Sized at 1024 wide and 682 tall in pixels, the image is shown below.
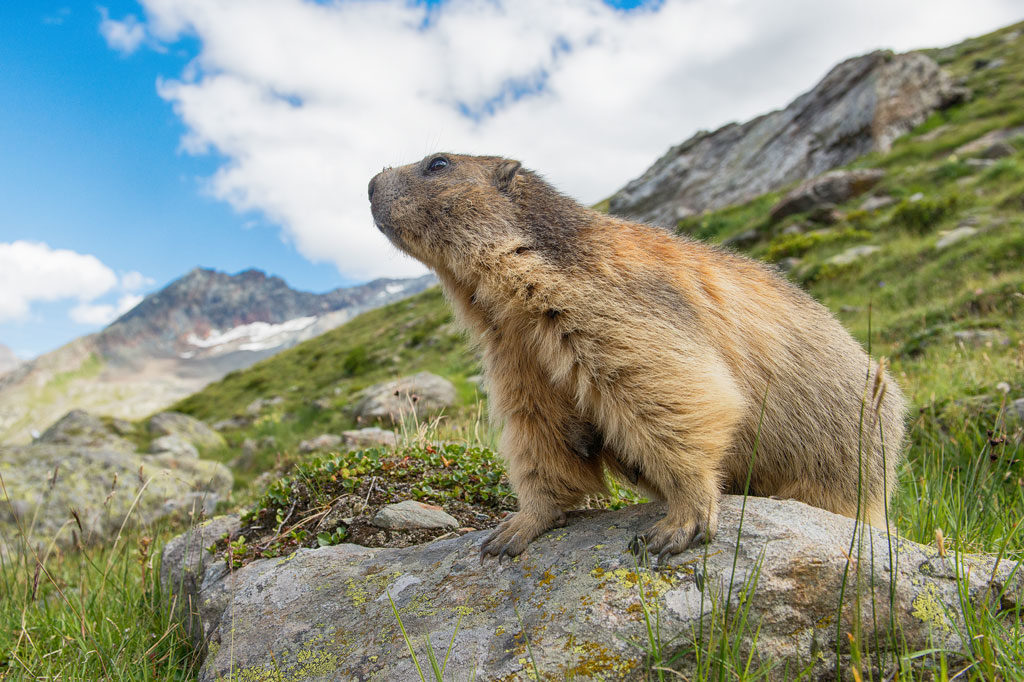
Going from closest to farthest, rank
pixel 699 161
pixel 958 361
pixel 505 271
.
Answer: pixel 505 271 < pixel 958 361 < pixel 699 161

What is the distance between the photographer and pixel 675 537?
3.32 metres

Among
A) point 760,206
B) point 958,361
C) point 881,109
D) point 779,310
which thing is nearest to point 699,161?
point 881,109

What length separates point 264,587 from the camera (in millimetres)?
4250

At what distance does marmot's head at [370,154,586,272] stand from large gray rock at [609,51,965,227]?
3455cm

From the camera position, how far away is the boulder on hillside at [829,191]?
25984 millimetres

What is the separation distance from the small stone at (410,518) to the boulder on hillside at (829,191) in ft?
81.5

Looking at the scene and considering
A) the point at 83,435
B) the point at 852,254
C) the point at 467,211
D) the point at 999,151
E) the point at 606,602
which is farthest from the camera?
the point at 83,435

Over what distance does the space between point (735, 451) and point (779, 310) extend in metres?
1.09

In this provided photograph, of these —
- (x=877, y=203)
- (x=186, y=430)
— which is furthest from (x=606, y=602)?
(x=186, y=430)

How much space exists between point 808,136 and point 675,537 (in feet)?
150

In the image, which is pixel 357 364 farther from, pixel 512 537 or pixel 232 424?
pixel 512 537

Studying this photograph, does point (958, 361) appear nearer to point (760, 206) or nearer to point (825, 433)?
point (825, 433)

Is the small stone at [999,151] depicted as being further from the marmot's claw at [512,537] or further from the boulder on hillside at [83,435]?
the boulder on hillside at [83,435]

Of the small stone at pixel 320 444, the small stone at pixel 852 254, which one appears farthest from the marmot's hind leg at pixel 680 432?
the small stone at pixel 852 254
